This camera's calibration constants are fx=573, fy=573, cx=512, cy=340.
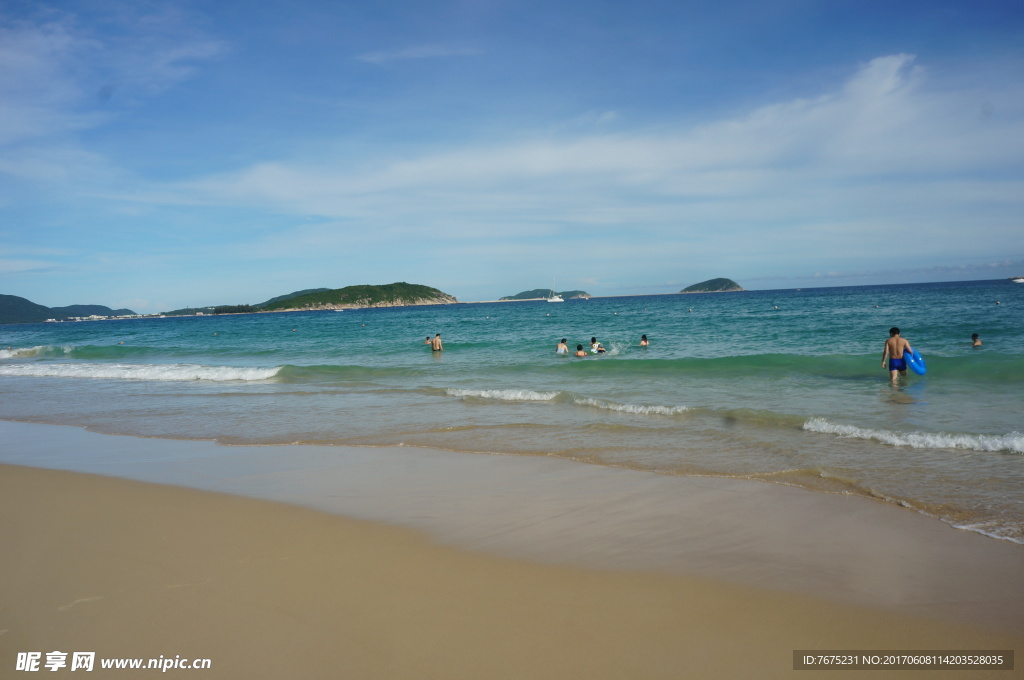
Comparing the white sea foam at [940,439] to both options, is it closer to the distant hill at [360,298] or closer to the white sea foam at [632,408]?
the white sea foam at [632,408]

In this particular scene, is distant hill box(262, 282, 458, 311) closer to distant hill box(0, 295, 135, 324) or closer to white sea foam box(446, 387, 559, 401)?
distant hill box(0, 295, 135, 324)

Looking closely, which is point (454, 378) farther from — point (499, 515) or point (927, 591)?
point (927, 591)

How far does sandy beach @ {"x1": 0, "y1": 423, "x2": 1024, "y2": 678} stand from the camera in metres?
3.55

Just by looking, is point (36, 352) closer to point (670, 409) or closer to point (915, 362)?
point (670, 409)

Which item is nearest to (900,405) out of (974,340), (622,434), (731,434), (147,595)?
(731,434)

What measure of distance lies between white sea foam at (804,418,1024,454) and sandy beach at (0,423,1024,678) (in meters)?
2.95

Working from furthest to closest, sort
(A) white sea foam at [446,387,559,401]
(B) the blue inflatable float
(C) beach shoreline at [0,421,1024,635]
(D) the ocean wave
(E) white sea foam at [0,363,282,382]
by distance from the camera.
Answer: (D) the ocean wave < (E) white sea foam at [0,363,282,382] < (B) the blue inflatable float < (A) white sea foam at [446,387,559,401] < (C) beach shoreline at [0,421,1024,635]

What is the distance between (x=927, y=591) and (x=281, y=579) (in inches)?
191

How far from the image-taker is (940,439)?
8086 mm

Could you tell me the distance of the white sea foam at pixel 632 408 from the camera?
1123 centimetres

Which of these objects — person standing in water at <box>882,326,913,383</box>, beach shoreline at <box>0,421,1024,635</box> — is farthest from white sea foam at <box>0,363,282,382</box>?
person standing in water at <box>882,326,913,383</box>

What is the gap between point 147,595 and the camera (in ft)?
14.3

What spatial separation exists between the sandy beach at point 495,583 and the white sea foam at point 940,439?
2951 mm

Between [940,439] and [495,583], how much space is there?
720cm
